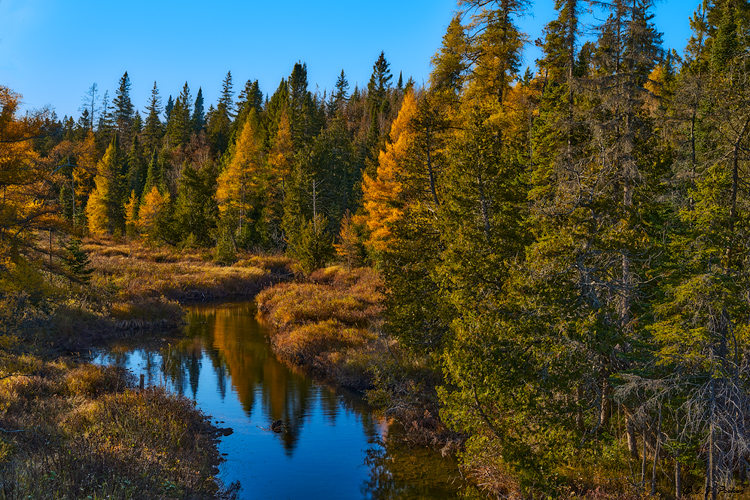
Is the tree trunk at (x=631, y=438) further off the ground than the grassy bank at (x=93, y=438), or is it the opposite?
the grassy bank at (x=93, y=438)

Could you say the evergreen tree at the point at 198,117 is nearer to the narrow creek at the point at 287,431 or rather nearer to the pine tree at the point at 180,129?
the pine tree at the point at 180,129

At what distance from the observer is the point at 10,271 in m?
16.3

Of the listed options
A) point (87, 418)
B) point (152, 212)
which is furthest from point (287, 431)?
point (152, 212)

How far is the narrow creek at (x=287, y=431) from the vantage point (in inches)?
464

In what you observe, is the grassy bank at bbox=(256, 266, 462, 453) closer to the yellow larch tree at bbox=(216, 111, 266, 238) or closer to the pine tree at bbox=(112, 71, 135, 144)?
the yellow larch tree at bbox=(216, 111, 266, 238)

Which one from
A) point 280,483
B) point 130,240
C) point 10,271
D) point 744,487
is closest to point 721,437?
point 744,487

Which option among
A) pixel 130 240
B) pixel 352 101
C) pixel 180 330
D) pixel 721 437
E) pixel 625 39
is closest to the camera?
pixel 721 437

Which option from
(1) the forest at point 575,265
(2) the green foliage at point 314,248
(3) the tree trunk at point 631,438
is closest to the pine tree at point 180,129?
(2) the green foliage at point 314,248

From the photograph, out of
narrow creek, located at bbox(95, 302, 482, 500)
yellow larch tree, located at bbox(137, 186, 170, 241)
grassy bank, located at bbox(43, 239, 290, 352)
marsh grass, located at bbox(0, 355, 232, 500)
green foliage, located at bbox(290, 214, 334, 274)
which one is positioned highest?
yellow larch tree, located at bbox(137, 186, 170, 241)

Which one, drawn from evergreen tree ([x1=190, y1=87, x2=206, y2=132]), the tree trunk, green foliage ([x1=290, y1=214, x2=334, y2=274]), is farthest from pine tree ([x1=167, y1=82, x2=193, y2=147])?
the tree trunk

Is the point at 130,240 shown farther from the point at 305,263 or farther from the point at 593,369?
the point at 593,369

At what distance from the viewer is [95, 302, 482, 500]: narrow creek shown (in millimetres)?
11789

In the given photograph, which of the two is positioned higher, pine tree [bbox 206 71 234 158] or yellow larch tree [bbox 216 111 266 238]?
pine tree [bbox 206 71 234 158]

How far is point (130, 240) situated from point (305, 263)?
3286cm
